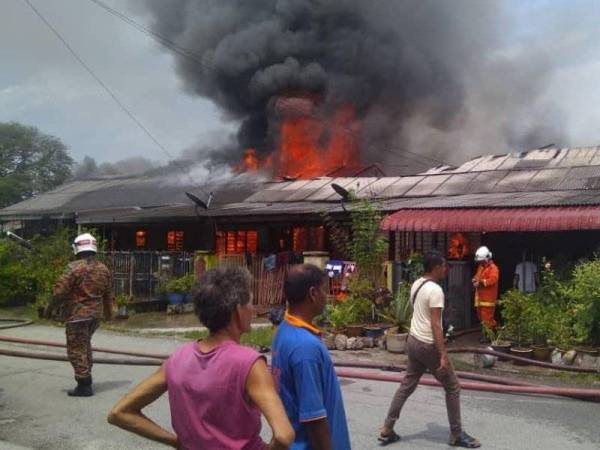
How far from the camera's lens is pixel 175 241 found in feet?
64.6

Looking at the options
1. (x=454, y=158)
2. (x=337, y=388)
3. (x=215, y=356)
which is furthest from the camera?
(x=454, y=158)

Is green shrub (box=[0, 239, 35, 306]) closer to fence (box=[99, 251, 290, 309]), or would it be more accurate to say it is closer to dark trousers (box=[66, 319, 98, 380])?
fence (box=[99, 251, 290, 309])

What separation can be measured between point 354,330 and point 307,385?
7772 mm

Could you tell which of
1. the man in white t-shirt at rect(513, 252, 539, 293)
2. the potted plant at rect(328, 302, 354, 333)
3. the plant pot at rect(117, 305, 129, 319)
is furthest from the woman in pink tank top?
the plant pot at rect(117, 305, 129, 319)

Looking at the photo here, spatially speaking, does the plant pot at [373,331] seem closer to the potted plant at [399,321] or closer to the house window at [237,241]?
the potted plant at [399,321]

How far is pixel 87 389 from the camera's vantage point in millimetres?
6742

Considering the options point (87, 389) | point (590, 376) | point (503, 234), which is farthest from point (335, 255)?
point (87, 389)

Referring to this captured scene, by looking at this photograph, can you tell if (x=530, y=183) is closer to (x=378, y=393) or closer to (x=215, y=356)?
(x=378, y=393)

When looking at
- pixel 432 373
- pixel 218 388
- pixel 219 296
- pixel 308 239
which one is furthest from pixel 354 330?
pixel 218 388

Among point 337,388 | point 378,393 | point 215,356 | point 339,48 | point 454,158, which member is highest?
point 339,48

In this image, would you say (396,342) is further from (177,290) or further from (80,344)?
(177,290)

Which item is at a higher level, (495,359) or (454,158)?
(454,158)

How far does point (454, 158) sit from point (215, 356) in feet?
107

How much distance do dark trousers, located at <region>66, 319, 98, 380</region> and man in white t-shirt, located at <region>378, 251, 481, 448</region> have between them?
3.37 metres
